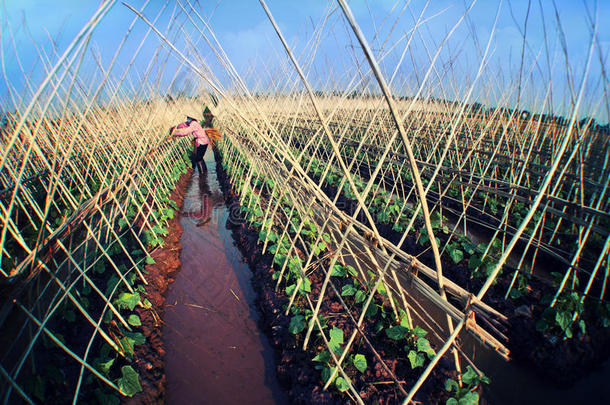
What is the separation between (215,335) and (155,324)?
0.66 m

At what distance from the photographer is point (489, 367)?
285cm

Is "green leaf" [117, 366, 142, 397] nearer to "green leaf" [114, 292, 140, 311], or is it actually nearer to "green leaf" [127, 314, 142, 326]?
"green leaf" [127, 314, 142, 326]

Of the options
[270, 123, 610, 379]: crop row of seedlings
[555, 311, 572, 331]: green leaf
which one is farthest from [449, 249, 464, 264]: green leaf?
[555, 311, 572, 331]: green leaf

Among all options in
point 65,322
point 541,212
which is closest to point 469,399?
point 541,212

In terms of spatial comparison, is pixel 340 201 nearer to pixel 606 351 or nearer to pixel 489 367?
pixel 489 367

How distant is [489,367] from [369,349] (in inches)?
54.6

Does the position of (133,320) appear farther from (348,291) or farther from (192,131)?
(192,131)

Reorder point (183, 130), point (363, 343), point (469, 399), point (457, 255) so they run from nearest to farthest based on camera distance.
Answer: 1. point (469, 399)
2. point (363, 343)
3. point (457, 255)
4. point (183, 130)

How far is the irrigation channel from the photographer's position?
103 inches

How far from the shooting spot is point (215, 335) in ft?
10.5

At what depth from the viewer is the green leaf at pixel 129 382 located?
2141 millimetres

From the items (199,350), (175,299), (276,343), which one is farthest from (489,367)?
(175,299)

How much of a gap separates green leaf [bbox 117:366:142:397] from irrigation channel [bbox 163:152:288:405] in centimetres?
49

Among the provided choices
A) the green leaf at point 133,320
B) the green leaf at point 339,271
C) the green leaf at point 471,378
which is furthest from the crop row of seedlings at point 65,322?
the green leaf at point 471,378
